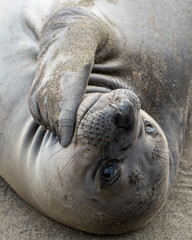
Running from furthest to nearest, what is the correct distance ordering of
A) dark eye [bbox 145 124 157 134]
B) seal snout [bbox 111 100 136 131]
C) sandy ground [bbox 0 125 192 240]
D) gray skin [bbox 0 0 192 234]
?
sandy ground [bbox 0 125 192 240], dark eye [bbox 145 124 157 134], gray skin [bbox 0 0 192 234], seal snout [bbox 111 100 136 131]

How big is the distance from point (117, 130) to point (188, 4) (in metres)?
1.94

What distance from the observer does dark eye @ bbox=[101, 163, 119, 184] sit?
2.71 meters

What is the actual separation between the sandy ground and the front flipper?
77 cm

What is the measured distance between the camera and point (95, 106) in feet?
8.99

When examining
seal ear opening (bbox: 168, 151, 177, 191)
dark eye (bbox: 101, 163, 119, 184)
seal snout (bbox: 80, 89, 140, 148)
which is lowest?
seal ear opening (bbox: 168, 151, 177, 191)

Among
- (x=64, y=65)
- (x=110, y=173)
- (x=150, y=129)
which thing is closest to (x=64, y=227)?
(x=110, y=173)

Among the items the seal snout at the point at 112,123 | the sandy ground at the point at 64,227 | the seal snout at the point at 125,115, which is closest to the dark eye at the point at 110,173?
the seal snout at the point at 112,123

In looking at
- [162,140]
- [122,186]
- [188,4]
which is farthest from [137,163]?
[188,4]

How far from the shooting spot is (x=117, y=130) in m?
2.64

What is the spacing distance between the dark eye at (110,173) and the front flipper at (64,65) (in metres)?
0.26

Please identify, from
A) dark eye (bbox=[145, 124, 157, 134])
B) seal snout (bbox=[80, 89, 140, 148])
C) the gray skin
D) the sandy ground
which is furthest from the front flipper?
the sandy ground

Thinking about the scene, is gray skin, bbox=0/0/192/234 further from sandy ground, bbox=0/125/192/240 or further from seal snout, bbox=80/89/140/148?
sandy ground, bbox=0/125/192/240

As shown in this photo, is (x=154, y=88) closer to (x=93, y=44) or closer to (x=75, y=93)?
(x=93, y=44)

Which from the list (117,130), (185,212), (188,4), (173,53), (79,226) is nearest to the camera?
(117,130)
